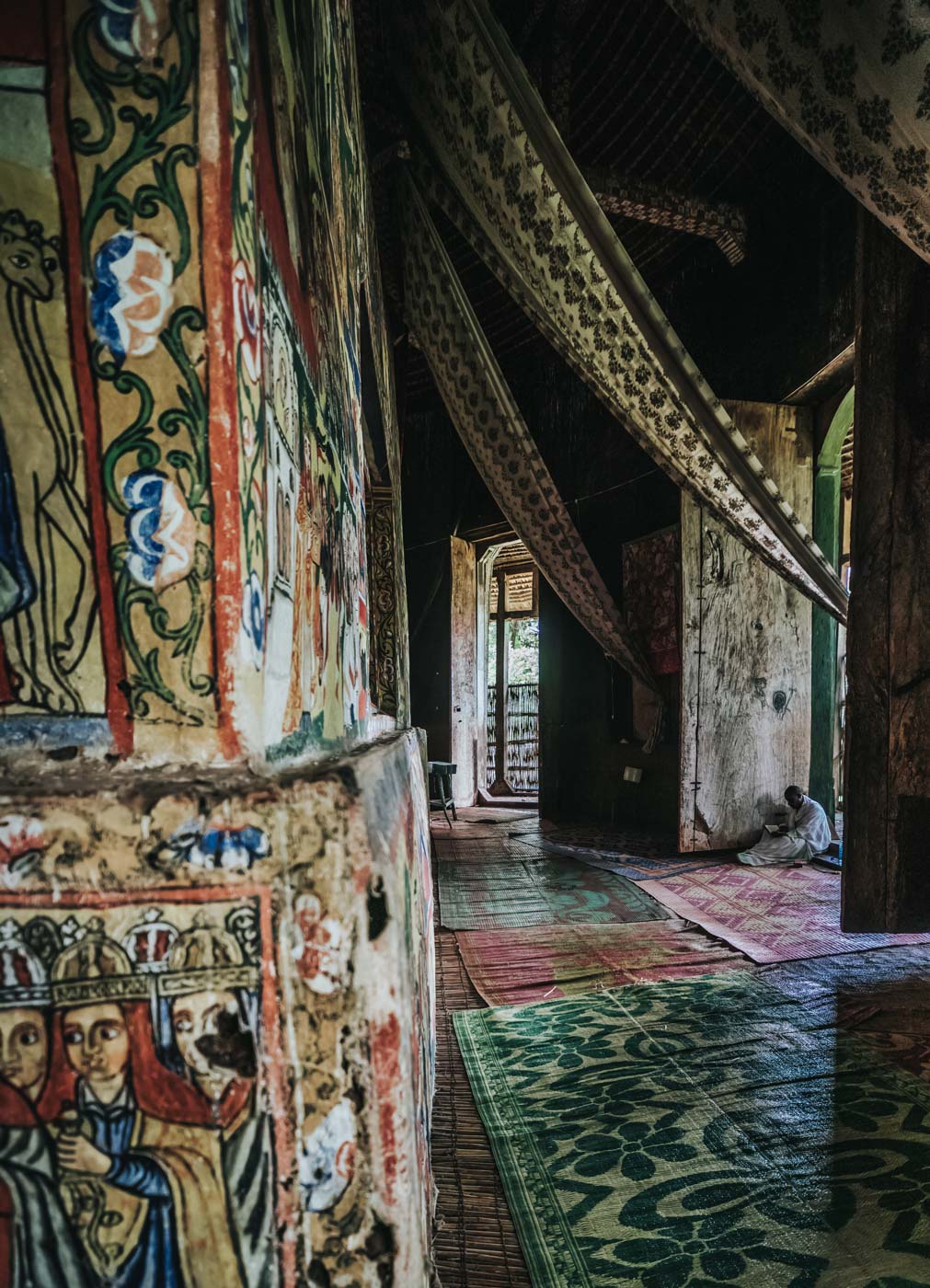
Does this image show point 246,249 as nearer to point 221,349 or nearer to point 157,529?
point 221,349

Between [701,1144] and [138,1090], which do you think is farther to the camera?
[701,1144]

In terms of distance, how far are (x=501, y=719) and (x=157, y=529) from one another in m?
8.05

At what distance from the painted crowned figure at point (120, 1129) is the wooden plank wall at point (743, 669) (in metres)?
4.21

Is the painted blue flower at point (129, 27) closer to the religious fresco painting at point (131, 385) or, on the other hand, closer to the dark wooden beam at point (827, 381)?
the religious fresco painting at point (131, 385)

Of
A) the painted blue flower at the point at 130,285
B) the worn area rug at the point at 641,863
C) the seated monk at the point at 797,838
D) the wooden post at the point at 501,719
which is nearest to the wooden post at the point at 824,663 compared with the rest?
the seated monk at the point at 797,838

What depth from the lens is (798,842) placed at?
4.30 m

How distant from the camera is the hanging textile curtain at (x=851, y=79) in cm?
142

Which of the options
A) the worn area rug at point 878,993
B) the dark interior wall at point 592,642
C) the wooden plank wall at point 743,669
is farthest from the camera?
the dark interior wall at point 592,642

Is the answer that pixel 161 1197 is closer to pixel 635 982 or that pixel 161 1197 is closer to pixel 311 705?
pixel 311 705

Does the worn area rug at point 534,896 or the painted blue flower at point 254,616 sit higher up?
the painted blue flower at point 254,616

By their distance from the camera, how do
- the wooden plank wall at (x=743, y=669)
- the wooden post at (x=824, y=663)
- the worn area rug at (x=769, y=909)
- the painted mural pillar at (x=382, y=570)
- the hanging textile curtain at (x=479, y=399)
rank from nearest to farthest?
the worn area rug at (x=769, y=909) < the hanging textile curtain at (x=479, y=399) < the painted mural pillar at (x=382, y=570) < the wooden plank wall at (x=743, y=669) < the wooden post at (x=824, y=663)

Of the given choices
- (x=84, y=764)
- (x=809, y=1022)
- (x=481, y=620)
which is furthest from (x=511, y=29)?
(x=481, y=620)

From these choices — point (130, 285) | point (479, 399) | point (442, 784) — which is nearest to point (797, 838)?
point (442, 784)

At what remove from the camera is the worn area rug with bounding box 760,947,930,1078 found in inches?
78.0
